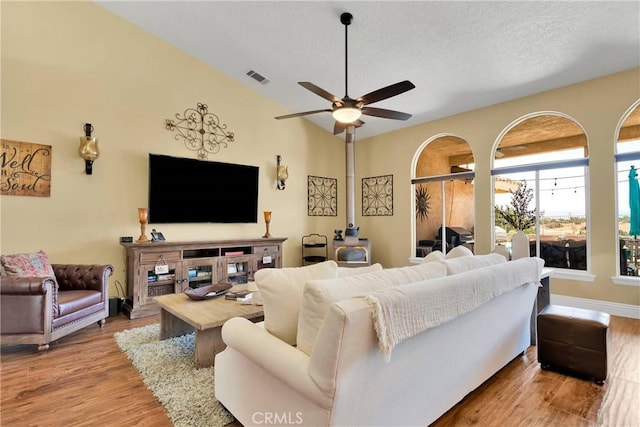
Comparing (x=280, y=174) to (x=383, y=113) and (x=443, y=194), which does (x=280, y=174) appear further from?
(x=443, y=194)

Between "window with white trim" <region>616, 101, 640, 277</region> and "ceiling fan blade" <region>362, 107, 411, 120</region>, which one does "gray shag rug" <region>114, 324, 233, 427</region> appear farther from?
"window with white trim" <region>616, 101, 640, 277</region>

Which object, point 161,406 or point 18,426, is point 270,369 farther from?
point 18,426

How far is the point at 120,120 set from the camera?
4.27 m

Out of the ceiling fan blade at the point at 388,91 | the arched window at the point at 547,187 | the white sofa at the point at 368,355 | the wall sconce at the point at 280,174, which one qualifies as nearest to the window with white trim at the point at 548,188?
the arched window at the point at 547,187

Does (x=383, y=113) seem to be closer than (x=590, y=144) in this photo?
Yes

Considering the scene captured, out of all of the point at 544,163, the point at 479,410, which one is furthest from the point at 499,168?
the point at 479,410

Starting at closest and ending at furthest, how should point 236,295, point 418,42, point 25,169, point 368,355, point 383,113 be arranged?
point 368,355 < point 236,295 < point 383,113 < point 25,169 < point 418,42

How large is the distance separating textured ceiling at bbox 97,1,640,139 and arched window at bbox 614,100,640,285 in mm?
721

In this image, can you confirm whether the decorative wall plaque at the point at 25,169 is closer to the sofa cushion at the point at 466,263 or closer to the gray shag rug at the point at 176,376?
the gray shag rug at the point at 176,376

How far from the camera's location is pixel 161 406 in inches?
80.2

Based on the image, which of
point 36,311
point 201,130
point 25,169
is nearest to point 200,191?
point 201,130

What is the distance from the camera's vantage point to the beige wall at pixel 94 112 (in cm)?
362

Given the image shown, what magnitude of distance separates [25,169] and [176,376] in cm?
317

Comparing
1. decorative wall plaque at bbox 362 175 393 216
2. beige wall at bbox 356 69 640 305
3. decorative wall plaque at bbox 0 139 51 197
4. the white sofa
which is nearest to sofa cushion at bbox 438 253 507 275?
the white sofa
